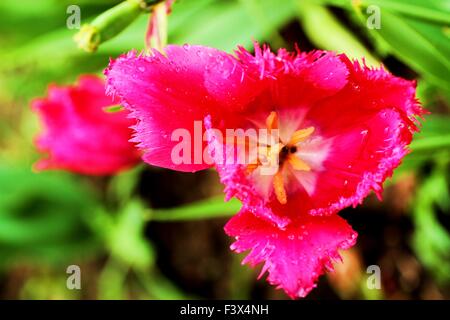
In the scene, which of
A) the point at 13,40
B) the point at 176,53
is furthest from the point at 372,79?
the point at 13,40

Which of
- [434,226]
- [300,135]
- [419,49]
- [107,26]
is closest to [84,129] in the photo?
[107,26]

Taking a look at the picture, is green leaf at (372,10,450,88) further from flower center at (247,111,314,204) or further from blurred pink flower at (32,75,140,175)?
blurred pink flower at (32,75,140,175)

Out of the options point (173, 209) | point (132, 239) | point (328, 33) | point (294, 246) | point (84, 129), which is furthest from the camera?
point (132, 239)

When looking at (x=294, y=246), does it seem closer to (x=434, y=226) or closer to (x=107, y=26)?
(x=107, y=26)

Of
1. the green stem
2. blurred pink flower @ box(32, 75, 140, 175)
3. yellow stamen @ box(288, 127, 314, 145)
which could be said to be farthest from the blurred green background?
the green stem

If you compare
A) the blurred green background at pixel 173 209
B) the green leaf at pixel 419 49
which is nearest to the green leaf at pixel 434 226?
the blurred green background at pixel 173 209

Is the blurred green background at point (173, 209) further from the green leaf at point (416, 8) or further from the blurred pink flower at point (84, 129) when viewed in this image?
the green leaf at point (416, 8)

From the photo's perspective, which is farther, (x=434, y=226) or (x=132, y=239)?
(x=132, y=239)
